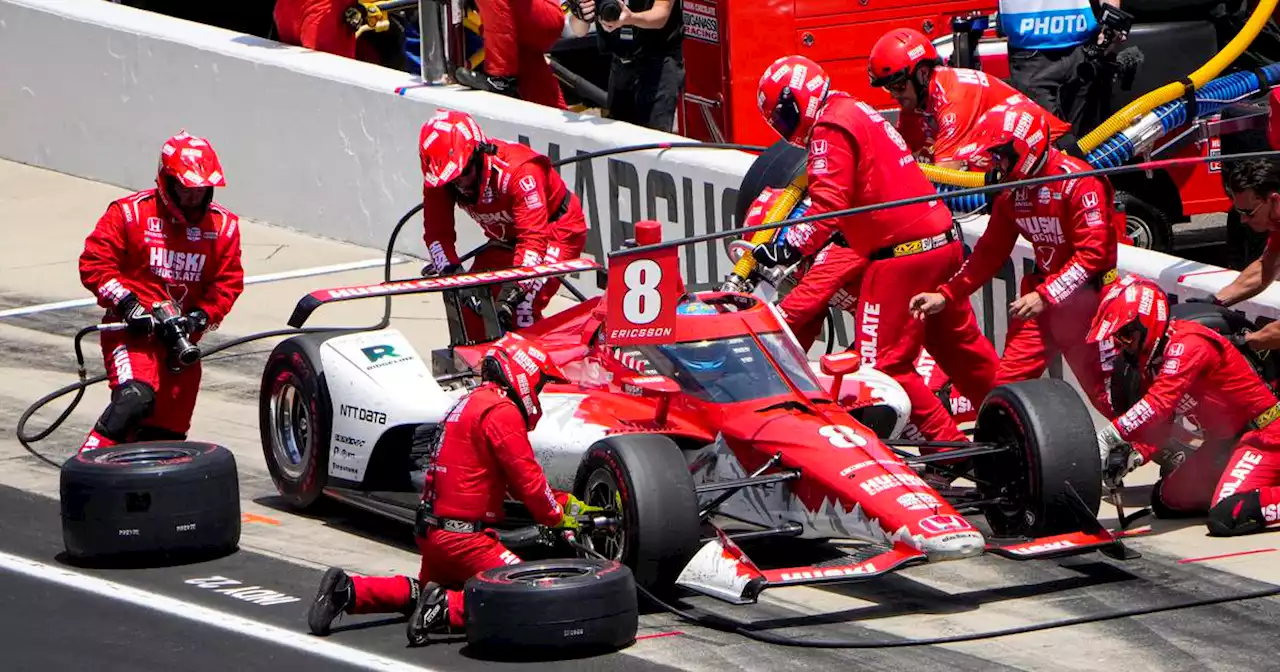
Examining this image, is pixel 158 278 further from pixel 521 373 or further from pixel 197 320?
pixel 521 373

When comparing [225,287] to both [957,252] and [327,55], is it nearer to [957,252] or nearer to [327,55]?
[957,252]

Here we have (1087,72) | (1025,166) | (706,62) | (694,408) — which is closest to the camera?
(694,408)

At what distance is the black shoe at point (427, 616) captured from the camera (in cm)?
913

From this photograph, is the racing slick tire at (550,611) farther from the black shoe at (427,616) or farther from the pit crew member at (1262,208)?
the pit crew member at (1262,208)

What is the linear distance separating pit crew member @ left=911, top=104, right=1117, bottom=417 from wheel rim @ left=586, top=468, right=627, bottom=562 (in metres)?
2.58

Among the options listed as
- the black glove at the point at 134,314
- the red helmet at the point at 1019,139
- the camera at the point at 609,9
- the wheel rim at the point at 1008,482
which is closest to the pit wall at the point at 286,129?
the camera at the point at 609,9

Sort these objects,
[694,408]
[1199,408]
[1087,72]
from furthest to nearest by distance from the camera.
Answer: [1087,72] < [1199,408] < [694,408]

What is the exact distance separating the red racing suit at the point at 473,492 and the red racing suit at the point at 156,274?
2765 millimetres

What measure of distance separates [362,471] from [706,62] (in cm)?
625

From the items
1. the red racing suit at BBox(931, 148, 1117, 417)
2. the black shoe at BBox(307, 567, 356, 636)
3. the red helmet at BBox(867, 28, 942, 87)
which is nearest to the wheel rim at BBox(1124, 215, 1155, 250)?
the red helmet at BBox(867, 28, 942, 87)

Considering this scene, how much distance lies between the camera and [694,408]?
33.5 ft

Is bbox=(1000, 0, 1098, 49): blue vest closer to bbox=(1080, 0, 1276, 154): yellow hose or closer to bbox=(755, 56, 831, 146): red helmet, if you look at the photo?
bbox=(1080, 0, 1276, 154): yellow hose

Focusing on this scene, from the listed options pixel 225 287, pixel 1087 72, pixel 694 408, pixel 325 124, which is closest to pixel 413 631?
pixel 694 408

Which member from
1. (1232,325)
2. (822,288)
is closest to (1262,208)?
(1232,325)
